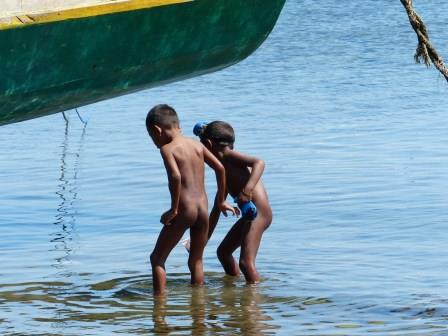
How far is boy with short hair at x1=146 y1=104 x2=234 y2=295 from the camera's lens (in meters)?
8.23

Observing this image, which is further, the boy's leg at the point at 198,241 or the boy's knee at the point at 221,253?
the boy's knee at the point at 221,253

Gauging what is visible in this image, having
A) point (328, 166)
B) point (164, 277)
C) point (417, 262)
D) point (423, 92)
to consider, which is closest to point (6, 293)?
point (164, 277)

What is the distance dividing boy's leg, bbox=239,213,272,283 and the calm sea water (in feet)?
0.46

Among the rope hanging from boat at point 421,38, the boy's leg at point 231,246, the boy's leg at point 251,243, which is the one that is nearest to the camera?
the rope hanging from boat at point 421,38

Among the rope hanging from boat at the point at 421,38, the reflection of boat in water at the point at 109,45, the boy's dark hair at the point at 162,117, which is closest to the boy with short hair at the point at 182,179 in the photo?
the boy's dark hair at the point at 162,117

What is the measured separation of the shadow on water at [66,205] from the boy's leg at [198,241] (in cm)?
132

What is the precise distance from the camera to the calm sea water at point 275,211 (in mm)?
8289

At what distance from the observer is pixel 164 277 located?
853 centimetres

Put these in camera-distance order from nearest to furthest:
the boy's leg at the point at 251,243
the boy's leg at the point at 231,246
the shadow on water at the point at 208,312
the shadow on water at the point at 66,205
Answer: the shadow on water at the point at 208,312 → the boy's leg at the point at 251,243 → the boy's leg at the point at 231,246 → the shadow on water at the point at 66,205

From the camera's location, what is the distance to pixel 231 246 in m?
8.84

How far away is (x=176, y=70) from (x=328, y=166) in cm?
358

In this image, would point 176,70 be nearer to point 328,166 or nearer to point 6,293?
point 6,293

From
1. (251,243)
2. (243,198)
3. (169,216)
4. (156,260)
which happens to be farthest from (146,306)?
(243,198)

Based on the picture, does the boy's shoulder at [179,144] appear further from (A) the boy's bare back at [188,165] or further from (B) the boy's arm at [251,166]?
(B) the boy's arm at [251,166]
